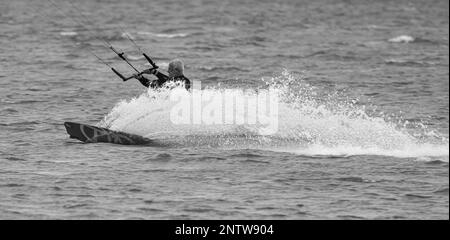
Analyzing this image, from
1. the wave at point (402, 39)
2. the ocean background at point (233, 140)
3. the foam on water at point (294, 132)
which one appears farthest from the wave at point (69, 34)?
the foam on water at point (294, 132)

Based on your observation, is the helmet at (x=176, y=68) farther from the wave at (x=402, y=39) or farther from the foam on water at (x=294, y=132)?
the wave at (x=402, y=39)

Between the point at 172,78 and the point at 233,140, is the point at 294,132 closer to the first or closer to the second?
the point at 233,140

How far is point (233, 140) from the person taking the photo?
22.0 metres

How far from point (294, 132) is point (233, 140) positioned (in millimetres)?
1465

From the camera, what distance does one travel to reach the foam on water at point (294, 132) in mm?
21141

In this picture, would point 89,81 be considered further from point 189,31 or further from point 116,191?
point 189,31

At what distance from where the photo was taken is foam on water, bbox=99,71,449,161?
21.1 metres

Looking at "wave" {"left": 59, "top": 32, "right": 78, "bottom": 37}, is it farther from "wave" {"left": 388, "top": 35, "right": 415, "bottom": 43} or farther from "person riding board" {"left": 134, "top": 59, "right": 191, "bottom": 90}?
"person riding board" {"left": 134, "top": 59, "right": 191, "bottom": 90}

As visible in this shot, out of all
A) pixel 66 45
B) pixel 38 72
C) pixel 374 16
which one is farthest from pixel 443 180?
pixel 374 16

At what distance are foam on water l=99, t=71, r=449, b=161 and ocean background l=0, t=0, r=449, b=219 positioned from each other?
0.11ft

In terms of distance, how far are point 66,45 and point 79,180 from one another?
95.9 ft

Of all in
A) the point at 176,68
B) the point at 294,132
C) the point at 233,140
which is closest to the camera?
the point at 233,140

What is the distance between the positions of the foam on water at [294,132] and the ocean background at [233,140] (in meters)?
0.03

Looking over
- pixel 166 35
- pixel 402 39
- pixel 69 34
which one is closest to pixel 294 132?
pixel 69 34
